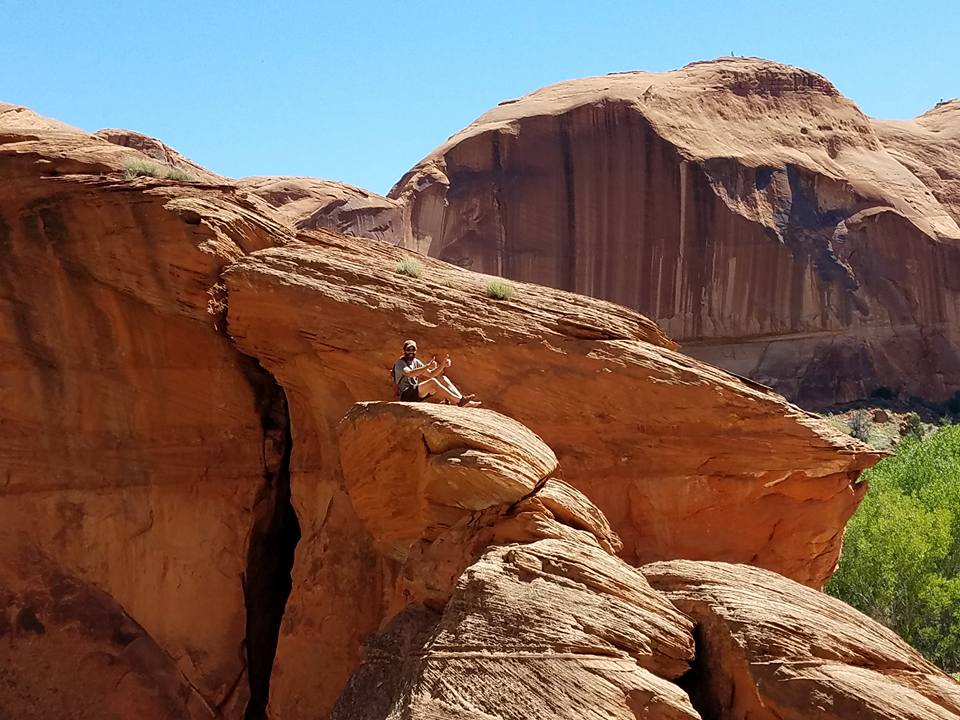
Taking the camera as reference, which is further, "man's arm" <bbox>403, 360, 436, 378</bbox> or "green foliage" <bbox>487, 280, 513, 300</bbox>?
"green foliage" <bbox>487, 280, 513, 300</bbox>

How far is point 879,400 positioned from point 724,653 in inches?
1794

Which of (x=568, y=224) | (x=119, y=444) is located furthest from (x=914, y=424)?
(x=119, y=444)

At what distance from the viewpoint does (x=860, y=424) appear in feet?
162

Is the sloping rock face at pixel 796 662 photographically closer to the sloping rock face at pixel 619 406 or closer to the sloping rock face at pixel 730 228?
the sloping rock face at pixel 619 406

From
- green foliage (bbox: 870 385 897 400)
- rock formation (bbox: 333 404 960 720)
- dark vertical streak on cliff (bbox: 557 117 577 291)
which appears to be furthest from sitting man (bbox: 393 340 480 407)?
green foliage (bbox: 870 385 897 400)

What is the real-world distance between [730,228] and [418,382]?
4060 centimetres

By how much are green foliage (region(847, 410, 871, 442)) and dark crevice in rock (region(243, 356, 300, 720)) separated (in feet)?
111

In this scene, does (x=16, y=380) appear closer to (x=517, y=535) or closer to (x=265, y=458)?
(x=265, y=458)

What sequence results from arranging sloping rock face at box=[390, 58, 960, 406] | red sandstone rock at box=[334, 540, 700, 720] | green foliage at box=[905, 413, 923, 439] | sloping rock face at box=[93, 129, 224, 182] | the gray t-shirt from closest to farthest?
red sandstone rock at box=[334, 540, 700, 720], the gray t-shirt, sloping rock face at box=[93, 129, 224, 182], green foliage at box=[905, 413, 923, 439], sloping rock face at box=[390, 58, 960, 406]

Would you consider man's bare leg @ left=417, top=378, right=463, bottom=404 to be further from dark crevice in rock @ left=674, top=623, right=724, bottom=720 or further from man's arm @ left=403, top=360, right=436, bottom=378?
dark crevice in rock @ left=674, top=623, right=724, bottom=720

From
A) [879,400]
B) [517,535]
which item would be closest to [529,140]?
[879,400]

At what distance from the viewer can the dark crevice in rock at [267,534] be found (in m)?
18.0

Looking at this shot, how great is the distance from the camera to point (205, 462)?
17906 mm

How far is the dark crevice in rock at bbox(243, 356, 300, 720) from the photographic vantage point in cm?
1797
